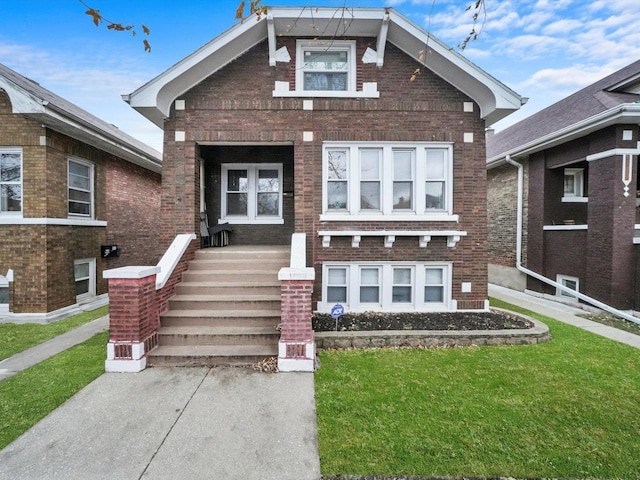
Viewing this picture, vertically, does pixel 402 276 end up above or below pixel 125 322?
above

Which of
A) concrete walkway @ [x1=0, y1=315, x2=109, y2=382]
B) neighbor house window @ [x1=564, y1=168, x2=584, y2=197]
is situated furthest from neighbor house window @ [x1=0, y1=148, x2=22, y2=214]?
neighbor house window @ [x1=564, y1=168, x2=584, y2=197]

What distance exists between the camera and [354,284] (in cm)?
671

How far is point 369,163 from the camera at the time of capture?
6648mm

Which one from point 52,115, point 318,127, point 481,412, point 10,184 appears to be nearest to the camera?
point 481,412

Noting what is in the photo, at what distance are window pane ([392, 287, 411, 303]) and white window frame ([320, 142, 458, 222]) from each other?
63.8 inches

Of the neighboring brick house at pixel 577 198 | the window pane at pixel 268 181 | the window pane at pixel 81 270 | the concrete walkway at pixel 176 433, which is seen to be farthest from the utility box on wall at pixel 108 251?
the neighboring brick house at pixel 577 198

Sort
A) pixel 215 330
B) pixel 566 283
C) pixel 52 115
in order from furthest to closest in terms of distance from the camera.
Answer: pixel 566 283 < pixel 52 115 < pixel 215 330

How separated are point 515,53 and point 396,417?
23.0 feet

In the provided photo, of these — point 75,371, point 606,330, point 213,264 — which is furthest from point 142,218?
point 606,330

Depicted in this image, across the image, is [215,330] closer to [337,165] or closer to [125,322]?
[125,322]

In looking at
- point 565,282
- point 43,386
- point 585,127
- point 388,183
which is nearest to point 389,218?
point 388,183

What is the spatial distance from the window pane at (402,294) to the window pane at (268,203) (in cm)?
375

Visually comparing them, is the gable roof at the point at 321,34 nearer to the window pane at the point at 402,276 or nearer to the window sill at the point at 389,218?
the window sill at the point at 389,218

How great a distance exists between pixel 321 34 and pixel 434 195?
4.29 m
